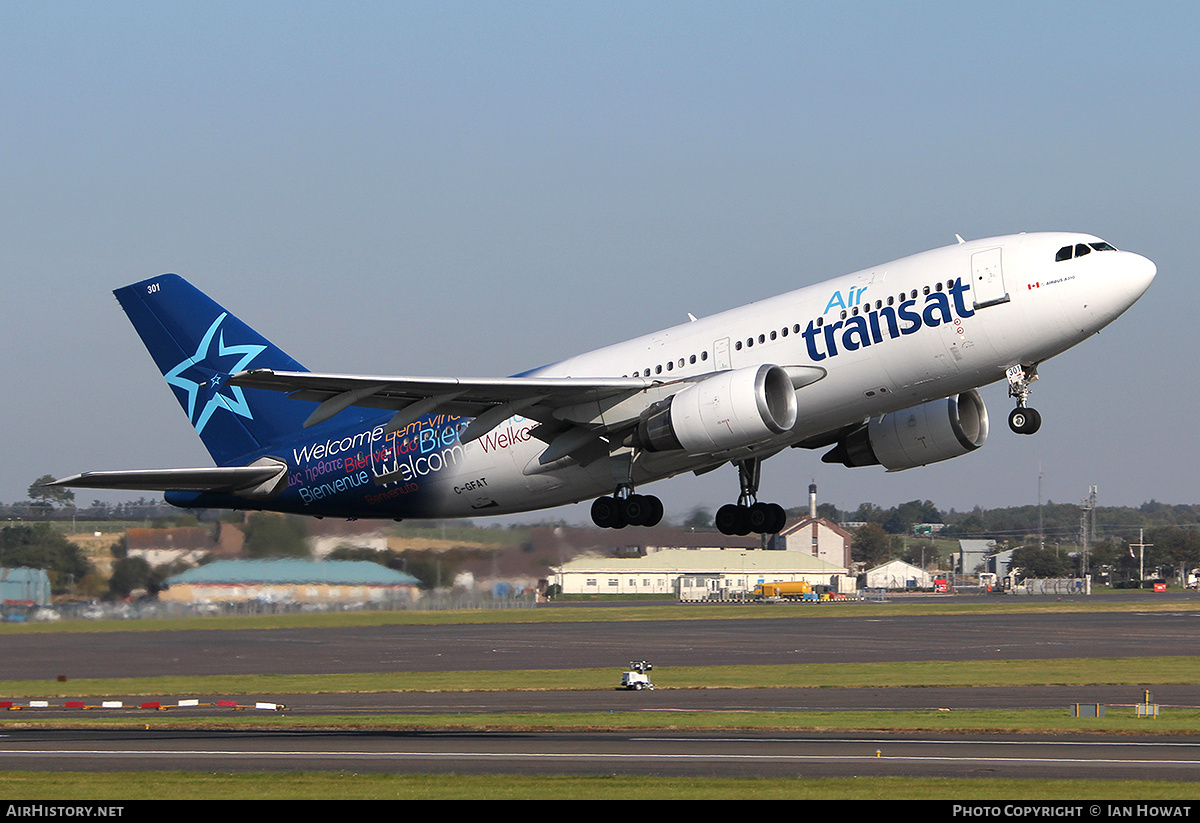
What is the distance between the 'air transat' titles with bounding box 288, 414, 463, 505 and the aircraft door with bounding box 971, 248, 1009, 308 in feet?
46.6

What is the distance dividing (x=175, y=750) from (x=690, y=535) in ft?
88.9

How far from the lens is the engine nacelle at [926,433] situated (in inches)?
1503

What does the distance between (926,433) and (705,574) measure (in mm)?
86951

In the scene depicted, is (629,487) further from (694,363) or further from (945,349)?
(945,349)

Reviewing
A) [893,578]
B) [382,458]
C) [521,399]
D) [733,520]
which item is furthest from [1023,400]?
[893,578]

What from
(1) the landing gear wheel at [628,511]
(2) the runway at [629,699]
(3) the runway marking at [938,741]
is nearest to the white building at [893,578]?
(2) the runway at [629,699]

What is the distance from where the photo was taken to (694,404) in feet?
110

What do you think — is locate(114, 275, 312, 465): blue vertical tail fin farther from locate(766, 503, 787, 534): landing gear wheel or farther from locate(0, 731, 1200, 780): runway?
locate(766, 503, 787, 534): landing gear wheel

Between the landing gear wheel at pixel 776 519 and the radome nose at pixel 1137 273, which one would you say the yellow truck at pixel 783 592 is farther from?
the radome nose at pixel 1137 273

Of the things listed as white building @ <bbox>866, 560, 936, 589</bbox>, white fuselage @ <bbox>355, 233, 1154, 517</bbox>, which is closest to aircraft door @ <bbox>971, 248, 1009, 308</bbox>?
white fuselage @ <bbox>355, 233, 1154, 517</bbox>

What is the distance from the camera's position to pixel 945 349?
107 feet

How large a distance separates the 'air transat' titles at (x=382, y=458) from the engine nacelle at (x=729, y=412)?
7.35 m

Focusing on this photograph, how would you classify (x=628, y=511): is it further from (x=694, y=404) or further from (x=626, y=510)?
(x=694, y=404)

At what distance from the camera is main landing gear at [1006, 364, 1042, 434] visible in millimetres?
33219
